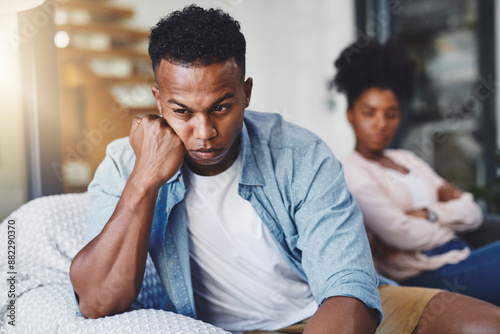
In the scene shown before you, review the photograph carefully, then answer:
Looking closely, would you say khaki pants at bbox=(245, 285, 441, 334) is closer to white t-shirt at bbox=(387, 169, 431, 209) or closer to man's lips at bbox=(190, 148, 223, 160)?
man's lips at bbox=(190, 148, 223, 160)

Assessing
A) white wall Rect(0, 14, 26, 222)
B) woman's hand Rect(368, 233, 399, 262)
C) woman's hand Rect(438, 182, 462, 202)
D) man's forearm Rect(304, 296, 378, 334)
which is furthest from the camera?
woman's hand Rect(438, 182, 462, 202)

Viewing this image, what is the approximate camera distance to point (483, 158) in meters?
3.48

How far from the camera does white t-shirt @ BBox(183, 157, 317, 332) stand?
114cm

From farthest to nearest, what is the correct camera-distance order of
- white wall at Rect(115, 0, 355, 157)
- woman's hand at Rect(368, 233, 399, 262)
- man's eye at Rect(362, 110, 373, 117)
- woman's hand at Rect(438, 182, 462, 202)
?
white wall at Rect(115, 0, 355, 157), woman's hand at Rect(438, 182, 462, 202), man's eye at Rect(362, 110, 373, 117), woman's hand at Rect(368, 233, 399, 262)

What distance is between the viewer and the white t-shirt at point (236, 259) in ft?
3.75

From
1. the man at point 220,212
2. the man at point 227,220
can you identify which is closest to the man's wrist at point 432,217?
the man at point 227,220

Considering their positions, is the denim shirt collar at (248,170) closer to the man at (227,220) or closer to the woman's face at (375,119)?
the man at (227,220)

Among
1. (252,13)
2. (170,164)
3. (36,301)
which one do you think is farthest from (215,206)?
(252,13)

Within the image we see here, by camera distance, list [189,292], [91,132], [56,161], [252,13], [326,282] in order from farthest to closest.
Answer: [252,13], [91,132], [56,161], [189,292], [326,282]

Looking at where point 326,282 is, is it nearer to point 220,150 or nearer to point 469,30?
point 220,150

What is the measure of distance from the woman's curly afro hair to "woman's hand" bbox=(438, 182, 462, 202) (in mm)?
408

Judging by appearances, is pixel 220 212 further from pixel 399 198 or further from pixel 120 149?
pixel 399 198

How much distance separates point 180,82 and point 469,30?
3165 mm

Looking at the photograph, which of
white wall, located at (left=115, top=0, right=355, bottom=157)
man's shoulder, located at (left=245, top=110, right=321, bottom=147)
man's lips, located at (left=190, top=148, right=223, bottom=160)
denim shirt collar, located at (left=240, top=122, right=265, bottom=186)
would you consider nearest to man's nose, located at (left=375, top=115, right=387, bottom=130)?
man's shoulder, located at (left=245, top=110, right=321, bottom=147)
